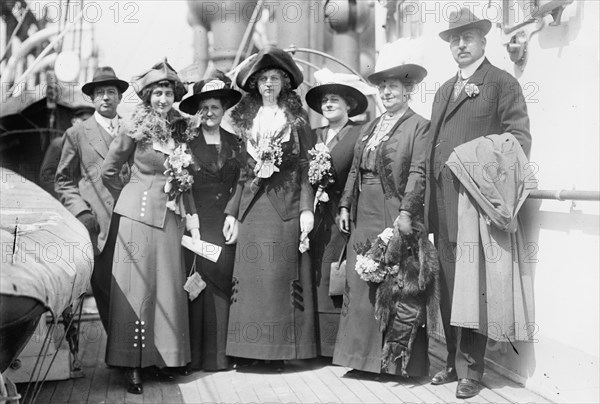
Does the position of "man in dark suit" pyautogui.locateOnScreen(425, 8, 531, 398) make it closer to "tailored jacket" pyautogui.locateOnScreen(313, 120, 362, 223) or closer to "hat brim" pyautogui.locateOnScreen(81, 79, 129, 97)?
"tailored jacket" pyautogui.locateOnScreen(313, 120, 362, 223)

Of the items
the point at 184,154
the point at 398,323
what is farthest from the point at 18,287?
the point at 398,323

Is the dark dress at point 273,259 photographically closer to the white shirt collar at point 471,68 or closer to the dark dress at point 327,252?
the dark dress at point 327,252

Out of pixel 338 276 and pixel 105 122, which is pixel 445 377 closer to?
pixel 338 276

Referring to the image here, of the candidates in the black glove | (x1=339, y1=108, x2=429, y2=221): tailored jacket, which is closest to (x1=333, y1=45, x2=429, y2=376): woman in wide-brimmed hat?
(x1=339, y1=108, x2=429, y2=221): tailored jacket

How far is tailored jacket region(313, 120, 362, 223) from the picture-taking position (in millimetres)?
5324

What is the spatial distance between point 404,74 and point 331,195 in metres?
1.04

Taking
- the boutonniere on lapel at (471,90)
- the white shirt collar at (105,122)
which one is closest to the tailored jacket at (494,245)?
the boutonniere on lapel at (471,90)

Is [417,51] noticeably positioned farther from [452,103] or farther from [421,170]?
[421,170]

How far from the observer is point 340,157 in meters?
5.33

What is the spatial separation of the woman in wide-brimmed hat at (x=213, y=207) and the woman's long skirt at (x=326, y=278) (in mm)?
636

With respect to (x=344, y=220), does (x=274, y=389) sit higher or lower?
lower

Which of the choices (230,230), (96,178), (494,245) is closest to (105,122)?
(96,178)

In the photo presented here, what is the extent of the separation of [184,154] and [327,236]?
1231 mm

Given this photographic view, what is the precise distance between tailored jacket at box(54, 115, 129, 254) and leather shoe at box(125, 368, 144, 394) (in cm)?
111
